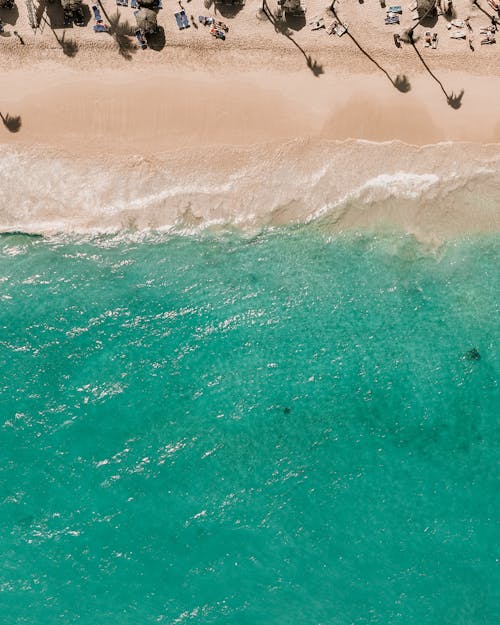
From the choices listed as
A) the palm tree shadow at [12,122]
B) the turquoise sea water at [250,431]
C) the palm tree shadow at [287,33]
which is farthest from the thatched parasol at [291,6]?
the palm tree shadow at [12,122]

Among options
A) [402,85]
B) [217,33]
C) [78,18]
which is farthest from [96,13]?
[402,85]

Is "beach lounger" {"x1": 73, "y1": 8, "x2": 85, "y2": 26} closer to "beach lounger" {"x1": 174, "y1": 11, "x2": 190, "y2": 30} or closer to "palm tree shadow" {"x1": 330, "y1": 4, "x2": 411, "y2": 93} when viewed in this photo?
"beach lounger" {"x1": 174, "y1": 11, "x2": 190, "y2": 30}

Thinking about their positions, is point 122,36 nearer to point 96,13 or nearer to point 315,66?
point 96,13

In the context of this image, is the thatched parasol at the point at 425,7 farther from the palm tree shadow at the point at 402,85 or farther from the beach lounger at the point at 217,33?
the beach lounger at the point at 217,33

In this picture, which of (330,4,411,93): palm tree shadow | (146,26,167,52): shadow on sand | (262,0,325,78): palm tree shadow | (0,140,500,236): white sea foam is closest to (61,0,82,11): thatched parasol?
(146,26,167,52): shadow on sand

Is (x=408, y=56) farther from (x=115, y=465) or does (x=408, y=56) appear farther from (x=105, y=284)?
(x=115, y=465)
